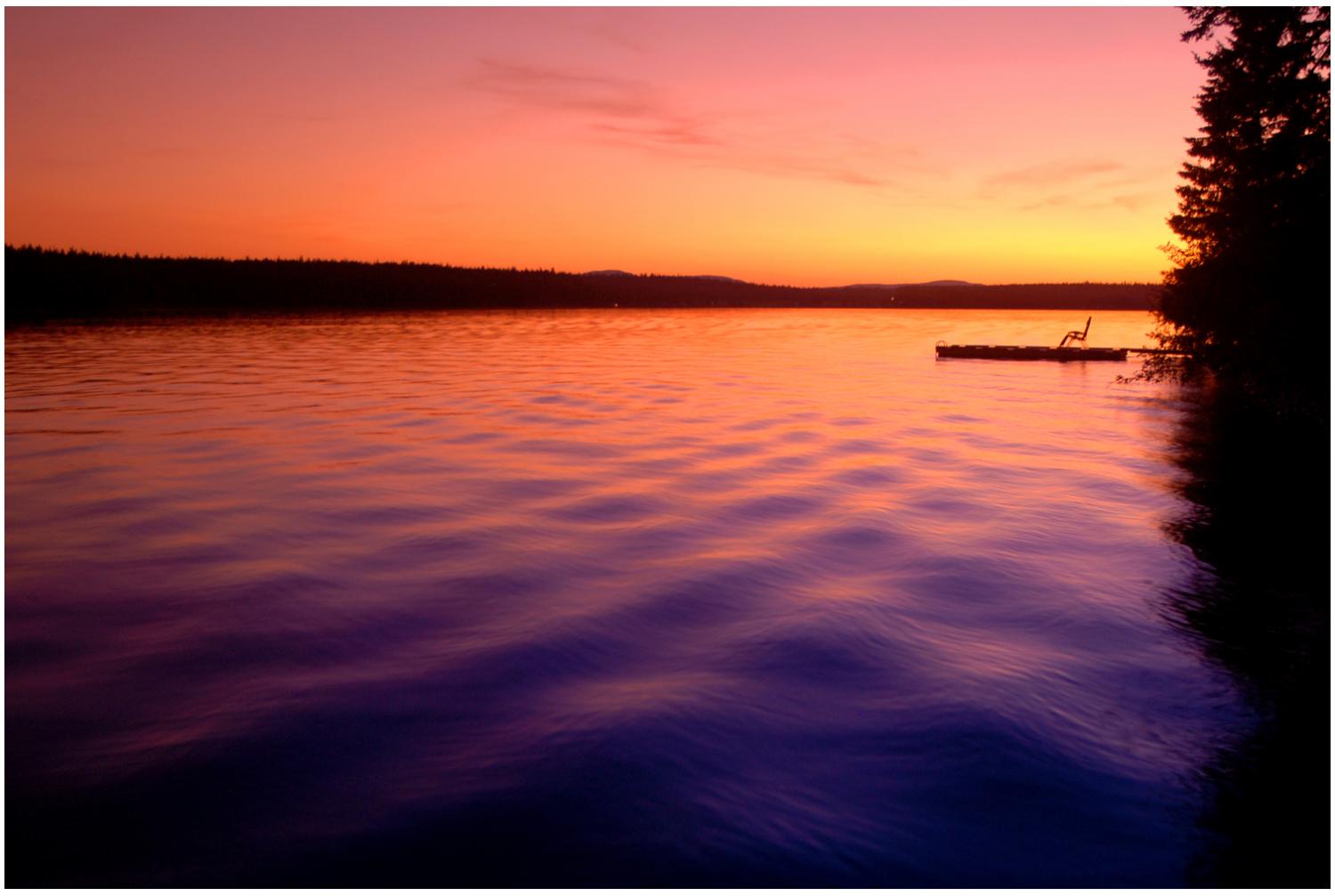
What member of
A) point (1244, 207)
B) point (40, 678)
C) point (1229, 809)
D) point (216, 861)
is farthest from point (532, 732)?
point (1244, 207)

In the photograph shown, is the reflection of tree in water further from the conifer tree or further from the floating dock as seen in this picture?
the floating dock

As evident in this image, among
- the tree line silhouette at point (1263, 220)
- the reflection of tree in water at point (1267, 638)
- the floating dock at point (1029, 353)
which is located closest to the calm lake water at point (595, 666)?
the reflection of tree in water at point (1267, 638)

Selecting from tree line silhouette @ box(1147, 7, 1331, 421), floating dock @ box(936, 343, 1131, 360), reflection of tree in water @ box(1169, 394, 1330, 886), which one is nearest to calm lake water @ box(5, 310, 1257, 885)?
reflection of tree in water @ box(1169, 394, 1330, 886)

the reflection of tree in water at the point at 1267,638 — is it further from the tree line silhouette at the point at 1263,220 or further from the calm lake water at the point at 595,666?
the tree line silhouette at the point at 1263,220

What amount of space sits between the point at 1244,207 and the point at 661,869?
22232 mm

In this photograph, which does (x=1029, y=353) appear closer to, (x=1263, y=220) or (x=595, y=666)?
(x=1263, y=220)

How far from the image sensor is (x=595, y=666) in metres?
7.82

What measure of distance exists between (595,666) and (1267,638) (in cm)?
680

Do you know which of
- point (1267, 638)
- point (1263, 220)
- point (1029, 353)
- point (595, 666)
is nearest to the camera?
point (595, 666)

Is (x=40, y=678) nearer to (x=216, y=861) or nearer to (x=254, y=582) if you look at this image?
(x=254, y=582)

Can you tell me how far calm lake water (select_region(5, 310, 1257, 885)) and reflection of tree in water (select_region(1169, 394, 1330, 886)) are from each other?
0.24 meters

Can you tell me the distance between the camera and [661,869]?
16.8 ft

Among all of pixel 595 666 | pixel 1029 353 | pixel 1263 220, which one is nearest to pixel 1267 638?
pixel 595 666

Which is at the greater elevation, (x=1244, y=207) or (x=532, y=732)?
(x=1244, y=207)
